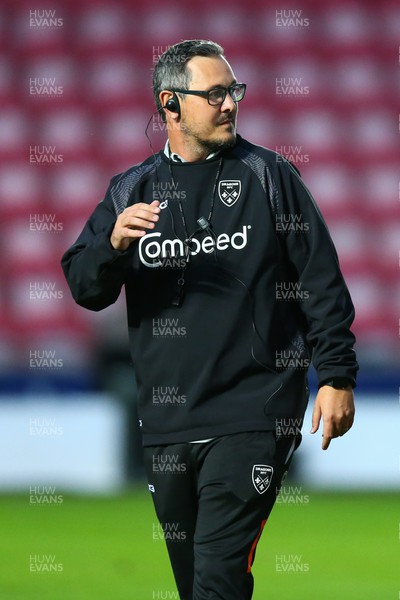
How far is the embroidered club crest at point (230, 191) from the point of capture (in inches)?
122

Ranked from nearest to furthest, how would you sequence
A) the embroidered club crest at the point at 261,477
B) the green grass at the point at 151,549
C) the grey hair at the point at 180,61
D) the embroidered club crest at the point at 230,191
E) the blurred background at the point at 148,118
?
the embroidered club crest at the point at 261,477
the embroidered club crest at the point at 230,191
the grey hair at the point at 180,61
the green grass at the point at 151,549
the blurred background at the point at 148,118

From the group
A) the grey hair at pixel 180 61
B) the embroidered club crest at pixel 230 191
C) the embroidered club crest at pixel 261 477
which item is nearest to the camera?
the embroidered club crest at pixel 261 477

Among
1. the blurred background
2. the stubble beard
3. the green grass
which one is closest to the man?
the stubble beard

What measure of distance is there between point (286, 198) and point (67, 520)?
360 cm

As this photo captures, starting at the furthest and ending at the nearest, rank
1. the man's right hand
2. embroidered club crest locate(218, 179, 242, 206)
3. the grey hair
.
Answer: the grey hair → embroidered club crest locate(218, 179, 242, 206) → the man's right hand

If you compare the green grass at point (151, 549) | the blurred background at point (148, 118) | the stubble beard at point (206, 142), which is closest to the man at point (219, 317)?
the stubble beard at point (206, 142)

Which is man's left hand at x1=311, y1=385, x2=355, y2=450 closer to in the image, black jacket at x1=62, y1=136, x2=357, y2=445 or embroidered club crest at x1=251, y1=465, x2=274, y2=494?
black jacket at x1=62, y1=136, x2=357, y2=445

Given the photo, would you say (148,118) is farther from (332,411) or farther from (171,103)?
(332,411)

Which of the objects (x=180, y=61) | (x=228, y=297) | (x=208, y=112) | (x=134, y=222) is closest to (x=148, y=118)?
(x=180, y=61)

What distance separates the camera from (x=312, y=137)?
977cm

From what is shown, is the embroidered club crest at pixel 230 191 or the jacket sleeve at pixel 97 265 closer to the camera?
the jacket sleeve at pixel 97 265

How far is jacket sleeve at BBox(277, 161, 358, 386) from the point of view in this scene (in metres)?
2.94

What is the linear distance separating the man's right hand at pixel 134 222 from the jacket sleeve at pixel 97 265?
4 centimetres

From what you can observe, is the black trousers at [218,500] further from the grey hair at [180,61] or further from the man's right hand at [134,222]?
the grey hair at [180,61]
